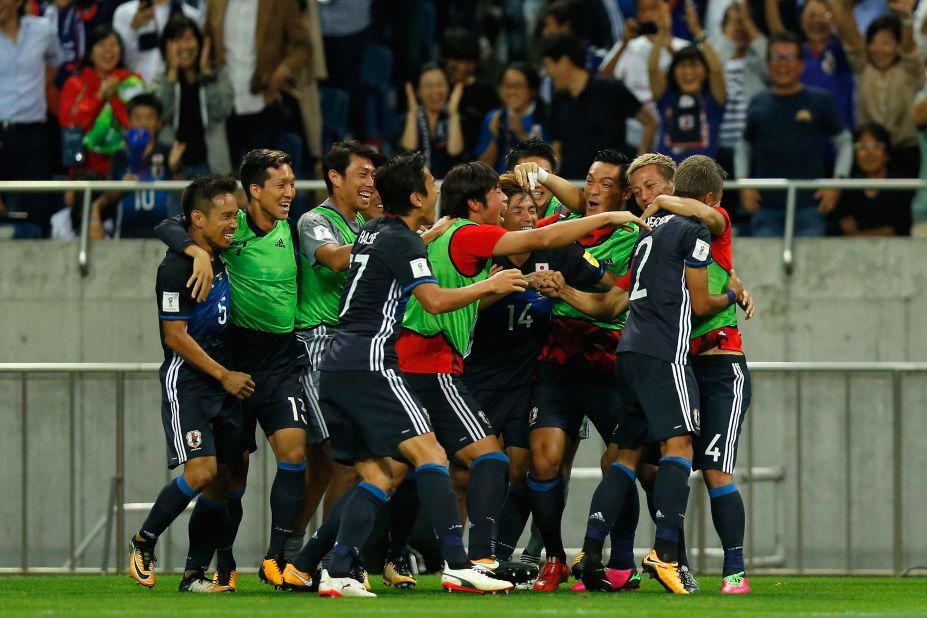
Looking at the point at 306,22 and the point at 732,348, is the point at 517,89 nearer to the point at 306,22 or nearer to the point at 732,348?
the point at 306,22

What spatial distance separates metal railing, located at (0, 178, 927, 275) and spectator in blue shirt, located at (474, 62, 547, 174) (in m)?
1.04

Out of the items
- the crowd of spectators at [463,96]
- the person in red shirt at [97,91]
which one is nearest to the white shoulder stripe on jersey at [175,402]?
the crowd of spectators at [463,96]

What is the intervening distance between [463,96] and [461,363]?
616cm

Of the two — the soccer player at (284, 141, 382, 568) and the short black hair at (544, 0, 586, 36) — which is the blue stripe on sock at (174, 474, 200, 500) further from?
the short black hair at (544, 0, 586, 36)

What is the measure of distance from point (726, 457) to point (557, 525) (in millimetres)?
1202

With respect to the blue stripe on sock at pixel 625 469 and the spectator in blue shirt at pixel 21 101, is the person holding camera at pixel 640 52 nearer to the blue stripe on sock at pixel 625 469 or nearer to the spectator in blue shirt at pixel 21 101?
the spectator in blue shirt at pixel 21 101

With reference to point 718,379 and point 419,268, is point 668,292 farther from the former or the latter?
point 419,268

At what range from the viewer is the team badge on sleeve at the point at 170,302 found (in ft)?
33.1

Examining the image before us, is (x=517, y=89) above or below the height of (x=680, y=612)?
above

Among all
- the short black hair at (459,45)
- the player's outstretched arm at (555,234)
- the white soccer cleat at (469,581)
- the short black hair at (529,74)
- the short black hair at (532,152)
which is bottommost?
the white soccer cleat at (469,581)

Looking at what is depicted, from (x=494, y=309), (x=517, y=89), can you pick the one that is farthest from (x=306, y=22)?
(x=494, y=309)

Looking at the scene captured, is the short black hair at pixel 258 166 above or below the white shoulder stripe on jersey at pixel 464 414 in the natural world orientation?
above

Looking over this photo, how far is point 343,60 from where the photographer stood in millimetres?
16812

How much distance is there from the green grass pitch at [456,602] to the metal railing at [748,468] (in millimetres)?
1733
